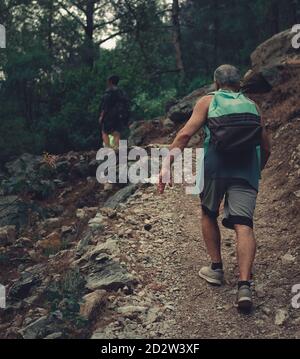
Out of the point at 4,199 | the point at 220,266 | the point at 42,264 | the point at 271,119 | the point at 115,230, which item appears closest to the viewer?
the point at 220,266

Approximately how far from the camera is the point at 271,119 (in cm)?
1125

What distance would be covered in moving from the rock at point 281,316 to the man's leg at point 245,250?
0.37 meters

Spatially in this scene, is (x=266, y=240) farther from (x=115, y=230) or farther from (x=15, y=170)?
(x=15, y=170)

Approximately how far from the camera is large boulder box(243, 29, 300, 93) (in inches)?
496

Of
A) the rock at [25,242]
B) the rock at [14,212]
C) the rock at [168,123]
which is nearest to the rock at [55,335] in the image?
the rock at [25,242]

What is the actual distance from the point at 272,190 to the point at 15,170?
7.12m

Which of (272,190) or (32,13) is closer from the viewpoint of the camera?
(272,190)

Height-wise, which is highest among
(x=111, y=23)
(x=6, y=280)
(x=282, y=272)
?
(x=111, y=23)

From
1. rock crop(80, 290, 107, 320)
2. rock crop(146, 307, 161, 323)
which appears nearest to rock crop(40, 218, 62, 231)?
rock crop(80, 290, 107, 320)

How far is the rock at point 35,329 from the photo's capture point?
576 centimetres

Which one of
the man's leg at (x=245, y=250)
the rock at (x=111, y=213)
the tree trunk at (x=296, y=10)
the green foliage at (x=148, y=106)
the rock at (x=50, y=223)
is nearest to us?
the man's leg at (x=245, y=250)

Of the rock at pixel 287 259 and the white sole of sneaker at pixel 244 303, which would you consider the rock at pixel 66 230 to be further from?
the white sole of sneaker at pixel 244 303

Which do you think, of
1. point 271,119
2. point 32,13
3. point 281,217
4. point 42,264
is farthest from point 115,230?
point 32,13

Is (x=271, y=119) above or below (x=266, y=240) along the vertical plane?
above
